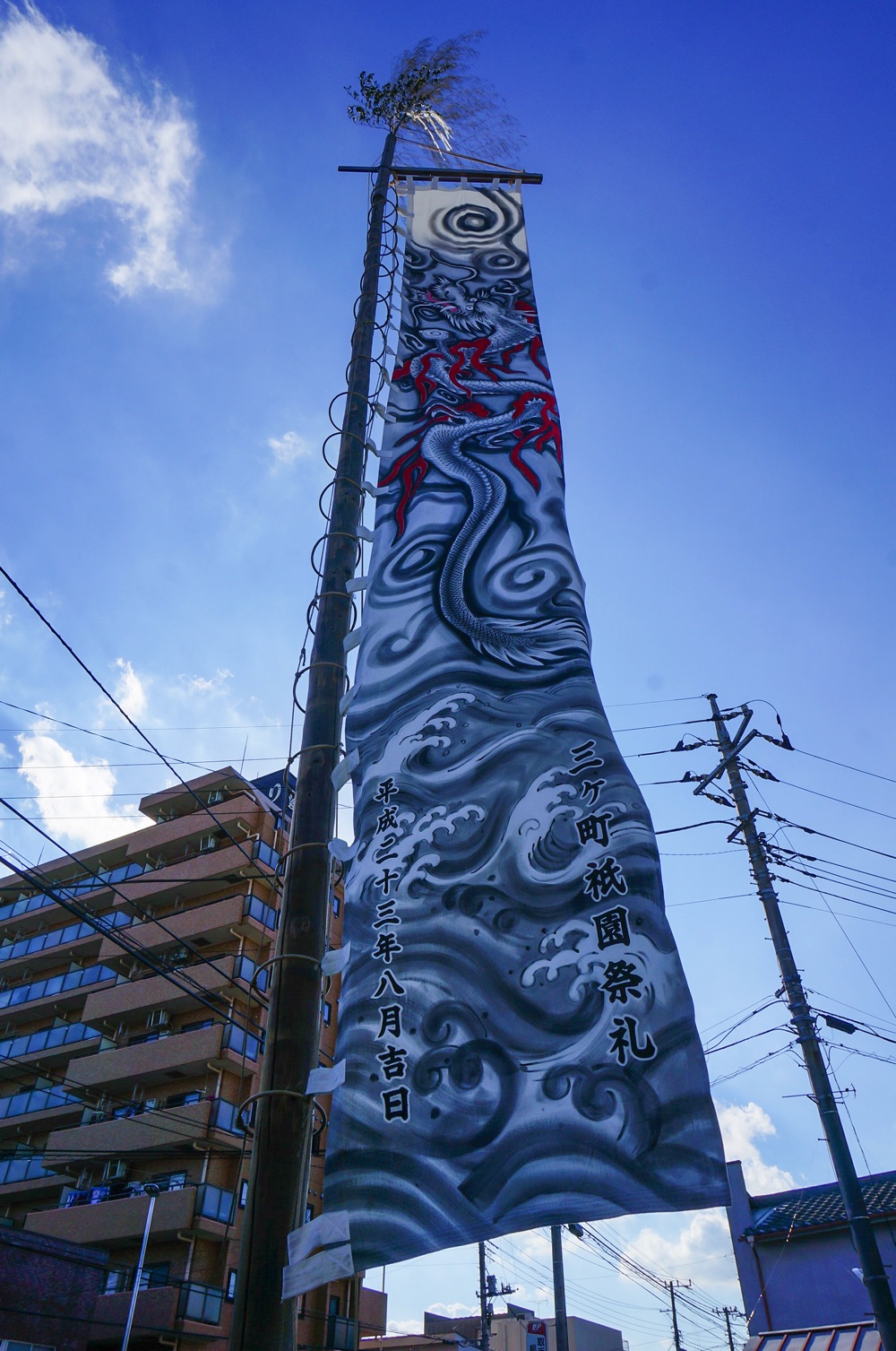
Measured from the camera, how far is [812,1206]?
74.1 ft

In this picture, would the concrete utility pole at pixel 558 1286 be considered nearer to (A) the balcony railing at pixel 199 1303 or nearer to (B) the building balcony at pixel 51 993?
(A) the balcony railing at pixel 199 1303

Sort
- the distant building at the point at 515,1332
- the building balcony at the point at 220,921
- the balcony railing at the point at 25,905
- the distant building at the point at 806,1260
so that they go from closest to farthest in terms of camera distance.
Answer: the distant building at the point at 806,1260 → the building balcony at the point at 220,921 → the balcony railing at the point at 25,905 → the distant building at the point at 515,1332

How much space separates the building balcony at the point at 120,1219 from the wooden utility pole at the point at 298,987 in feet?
79.1

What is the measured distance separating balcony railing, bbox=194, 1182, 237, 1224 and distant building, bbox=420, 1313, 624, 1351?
23.2 m

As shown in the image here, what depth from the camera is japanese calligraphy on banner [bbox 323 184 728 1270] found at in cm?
501

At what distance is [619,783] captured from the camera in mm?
6395

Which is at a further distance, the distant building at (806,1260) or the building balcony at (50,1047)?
the building balcony at (50,1047)

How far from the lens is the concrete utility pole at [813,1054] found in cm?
1068

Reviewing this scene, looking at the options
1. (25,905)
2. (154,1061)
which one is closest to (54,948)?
(25,905)

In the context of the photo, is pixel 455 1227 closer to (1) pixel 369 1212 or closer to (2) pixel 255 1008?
(1) pixel 369 1212

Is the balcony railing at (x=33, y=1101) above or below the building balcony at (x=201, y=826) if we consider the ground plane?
below

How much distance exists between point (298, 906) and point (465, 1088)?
1.35 m

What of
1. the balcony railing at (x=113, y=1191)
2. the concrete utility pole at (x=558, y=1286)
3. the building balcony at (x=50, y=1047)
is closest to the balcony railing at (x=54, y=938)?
the building balcony at (x=50, y=1047)

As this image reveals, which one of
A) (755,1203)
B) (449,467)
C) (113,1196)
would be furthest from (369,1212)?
(113,1196)
